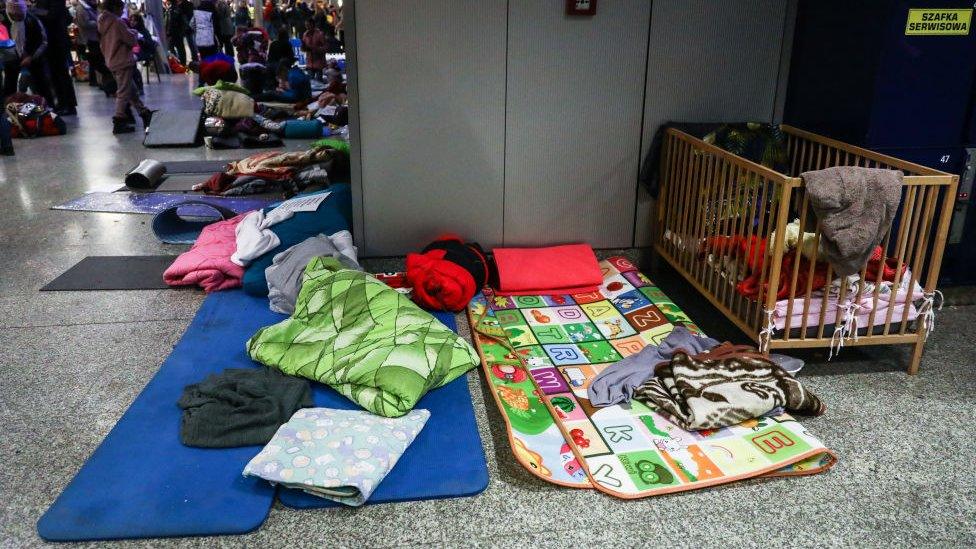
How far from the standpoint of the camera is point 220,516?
2088 millimetres

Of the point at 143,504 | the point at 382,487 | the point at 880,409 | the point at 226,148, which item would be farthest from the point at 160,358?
the point at 226,148

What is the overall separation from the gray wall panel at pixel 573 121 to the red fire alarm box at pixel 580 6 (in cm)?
5

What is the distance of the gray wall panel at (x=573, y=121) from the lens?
3760 mm

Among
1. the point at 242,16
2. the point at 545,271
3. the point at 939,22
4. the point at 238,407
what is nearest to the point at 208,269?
the point at 238,407

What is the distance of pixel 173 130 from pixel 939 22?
6.52 m

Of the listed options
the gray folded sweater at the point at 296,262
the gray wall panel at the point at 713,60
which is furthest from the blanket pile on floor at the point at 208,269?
the gray wall panel at the point at 713,60

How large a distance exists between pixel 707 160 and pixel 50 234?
3.88m

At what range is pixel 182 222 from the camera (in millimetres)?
4707

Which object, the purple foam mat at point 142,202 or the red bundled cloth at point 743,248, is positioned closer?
the red bundled cloth at point 743,248

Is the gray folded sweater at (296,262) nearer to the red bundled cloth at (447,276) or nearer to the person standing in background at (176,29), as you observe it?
the red bundled cloth at (447,276)

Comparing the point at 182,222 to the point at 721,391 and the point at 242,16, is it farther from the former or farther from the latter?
the point at 242,16

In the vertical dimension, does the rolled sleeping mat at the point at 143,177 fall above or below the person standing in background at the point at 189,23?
below

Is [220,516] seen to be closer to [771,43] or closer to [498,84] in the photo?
[498,84]

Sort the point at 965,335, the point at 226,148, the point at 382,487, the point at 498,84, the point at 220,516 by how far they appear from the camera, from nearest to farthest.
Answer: the point at 220,516, the point at 382,487, the point at 965,335, the point at 498,84, the point at 226,148
